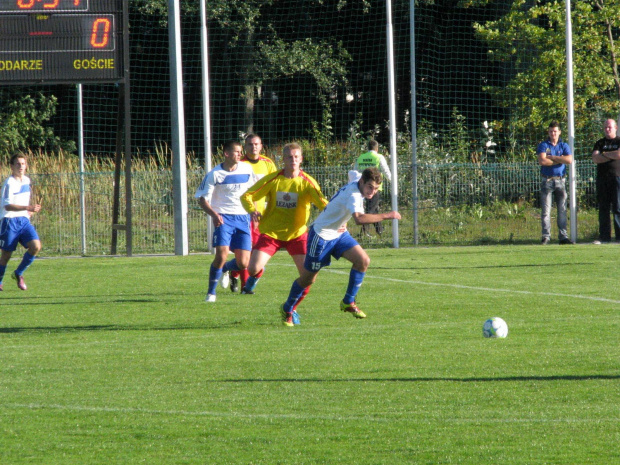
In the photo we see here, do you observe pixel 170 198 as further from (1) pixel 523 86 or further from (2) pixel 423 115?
(1) pixel 523 86

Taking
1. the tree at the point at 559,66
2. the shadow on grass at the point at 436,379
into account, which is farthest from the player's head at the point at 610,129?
the shadow on grass at the point at 436,379

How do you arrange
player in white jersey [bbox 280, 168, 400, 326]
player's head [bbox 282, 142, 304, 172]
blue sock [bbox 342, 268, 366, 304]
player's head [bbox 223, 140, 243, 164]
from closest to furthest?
player in white jersey [bbox 280, 168, 400, 326]
blue sock [bbox 342, 268, 366, 304]
player's head [bbox 282, 142, 304, 172]
player's head [bbox 223, 140, 243, 164]

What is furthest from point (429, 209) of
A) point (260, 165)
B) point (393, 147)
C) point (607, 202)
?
point (260, 165)

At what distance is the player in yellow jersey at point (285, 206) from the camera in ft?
31.8

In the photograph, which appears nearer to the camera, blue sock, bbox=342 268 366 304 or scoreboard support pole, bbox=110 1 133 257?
blue sock, bbox=342 268 366 304

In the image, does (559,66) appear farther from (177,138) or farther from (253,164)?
(253,164)

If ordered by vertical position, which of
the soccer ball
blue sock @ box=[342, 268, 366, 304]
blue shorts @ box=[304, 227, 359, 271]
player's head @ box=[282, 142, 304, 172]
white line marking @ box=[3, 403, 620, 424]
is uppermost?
player's head @ box=[282, 142, 304, 172]

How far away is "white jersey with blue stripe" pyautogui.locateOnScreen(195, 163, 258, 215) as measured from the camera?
37.1 feet

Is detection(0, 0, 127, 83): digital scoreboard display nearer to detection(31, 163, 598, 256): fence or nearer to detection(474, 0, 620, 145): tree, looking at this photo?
detection(31, 163, 598, 256): fence

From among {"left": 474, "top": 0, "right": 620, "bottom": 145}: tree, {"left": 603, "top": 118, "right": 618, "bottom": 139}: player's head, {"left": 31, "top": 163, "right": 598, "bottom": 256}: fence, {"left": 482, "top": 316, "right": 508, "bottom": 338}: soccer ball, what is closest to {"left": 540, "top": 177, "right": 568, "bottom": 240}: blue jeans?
{"left": 603, "top": 118, "right": 618, "bottom": 139}: player's head

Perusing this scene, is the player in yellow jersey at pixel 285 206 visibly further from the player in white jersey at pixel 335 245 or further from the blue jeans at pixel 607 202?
the blue jeans at pixel 607 202

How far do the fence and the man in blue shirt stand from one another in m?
1.39

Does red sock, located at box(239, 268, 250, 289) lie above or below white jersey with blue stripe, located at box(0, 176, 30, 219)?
below

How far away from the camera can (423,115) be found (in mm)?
24859
